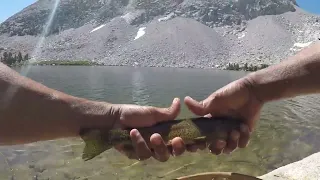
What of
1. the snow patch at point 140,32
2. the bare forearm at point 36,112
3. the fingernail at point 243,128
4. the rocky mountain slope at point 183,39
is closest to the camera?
the bare forearm at point 36,112

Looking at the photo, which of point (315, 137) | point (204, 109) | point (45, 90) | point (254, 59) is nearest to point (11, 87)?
point (45, 90)

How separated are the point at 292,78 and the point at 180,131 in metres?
1.48

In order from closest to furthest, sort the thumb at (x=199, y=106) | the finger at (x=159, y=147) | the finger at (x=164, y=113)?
the finger at (x=159, y=147) < the finger at (x=164, y=113) < the thumb at (x=199, y=106)

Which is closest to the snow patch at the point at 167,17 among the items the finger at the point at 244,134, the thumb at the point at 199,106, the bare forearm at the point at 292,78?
the thumb at the point at 199,106

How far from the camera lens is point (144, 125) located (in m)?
4.43

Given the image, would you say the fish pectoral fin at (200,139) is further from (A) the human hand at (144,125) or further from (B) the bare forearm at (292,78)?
(B) the bare forearm at (292,78)

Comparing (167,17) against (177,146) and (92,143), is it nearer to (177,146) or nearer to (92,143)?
(177,146)

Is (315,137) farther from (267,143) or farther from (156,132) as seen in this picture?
(156,132)

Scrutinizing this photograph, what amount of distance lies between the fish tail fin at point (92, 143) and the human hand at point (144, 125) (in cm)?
26

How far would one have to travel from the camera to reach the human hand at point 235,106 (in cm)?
445

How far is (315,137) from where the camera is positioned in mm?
15219

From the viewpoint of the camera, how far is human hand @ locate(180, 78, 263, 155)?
445cm

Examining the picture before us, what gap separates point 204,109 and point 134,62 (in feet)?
465

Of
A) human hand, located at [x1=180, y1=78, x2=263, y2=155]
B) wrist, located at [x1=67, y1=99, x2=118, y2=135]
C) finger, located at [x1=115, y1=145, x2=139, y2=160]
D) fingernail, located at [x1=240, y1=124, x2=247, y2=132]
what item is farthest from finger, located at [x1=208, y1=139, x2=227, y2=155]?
wrist, located at [x1=67, y1=99, x2=118, y2=135]
